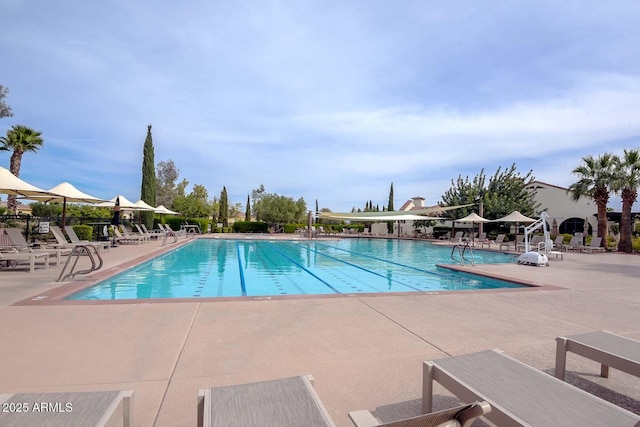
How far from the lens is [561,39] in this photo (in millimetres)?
9977

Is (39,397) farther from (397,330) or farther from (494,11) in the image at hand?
(494,11)

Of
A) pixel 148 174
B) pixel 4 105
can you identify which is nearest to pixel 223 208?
pixel 148 174

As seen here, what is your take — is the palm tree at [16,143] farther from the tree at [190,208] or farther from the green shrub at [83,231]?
the tree at [190,208]

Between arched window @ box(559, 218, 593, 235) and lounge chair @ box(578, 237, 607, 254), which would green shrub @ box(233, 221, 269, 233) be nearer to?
lounge chair @ box(578, 237, 607, 254)

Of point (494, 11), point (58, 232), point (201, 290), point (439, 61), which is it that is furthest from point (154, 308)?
point (439, 61)

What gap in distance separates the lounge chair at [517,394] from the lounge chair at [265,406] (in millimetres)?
800

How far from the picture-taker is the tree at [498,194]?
25469mm

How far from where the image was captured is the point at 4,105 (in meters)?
17.9

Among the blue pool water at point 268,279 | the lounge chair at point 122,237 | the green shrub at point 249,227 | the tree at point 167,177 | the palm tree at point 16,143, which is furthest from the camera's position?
the tree at point 167,177

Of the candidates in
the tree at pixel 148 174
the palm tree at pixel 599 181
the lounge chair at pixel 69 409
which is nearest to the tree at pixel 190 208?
the tree at pixel 148 174

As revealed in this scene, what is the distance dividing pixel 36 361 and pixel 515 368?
3.62 meters

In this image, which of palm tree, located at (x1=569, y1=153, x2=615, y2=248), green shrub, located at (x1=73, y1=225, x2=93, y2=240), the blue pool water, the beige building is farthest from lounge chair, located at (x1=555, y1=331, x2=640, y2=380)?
the beige building

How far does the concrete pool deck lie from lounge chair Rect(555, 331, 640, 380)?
32 cm

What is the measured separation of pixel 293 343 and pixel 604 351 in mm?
2461
